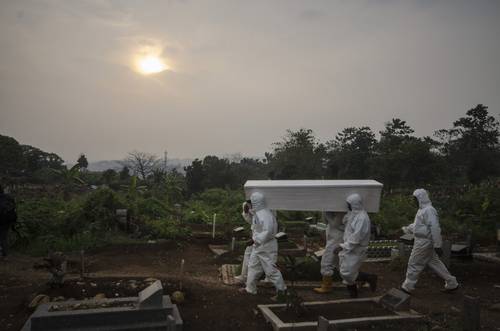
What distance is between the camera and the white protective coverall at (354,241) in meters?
6.66

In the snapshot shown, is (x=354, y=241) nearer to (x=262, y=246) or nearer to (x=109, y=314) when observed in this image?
(x=262, y=246)

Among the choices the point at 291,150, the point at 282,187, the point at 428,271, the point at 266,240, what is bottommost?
the point at 428,271

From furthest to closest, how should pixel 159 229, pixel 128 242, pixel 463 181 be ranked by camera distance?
pixel 463 181 → pixel 159 229 → pixel 128 242

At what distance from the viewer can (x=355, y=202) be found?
674cm

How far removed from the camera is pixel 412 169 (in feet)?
73.1

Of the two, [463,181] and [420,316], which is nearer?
[420,316]

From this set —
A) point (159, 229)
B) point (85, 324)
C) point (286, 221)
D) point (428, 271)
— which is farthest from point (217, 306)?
point (286, 221)

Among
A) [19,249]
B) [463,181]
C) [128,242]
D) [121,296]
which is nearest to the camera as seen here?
[121,296]

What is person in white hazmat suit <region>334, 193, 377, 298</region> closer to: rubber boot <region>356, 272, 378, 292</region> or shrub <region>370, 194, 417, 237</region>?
rubber boot <region>356, 272, 378, 292</region>

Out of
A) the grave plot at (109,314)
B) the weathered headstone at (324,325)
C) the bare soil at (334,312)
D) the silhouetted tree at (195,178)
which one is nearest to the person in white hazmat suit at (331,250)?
the bare soil at (334,312)

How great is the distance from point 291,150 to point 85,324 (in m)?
23.9

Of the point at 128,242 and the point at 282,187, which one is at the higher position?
the point at 282,187

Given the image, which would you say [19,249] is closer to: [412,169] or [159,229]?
[159,229]

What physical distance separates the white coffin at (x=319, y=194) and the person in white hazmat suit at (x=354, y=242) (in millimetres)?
160
